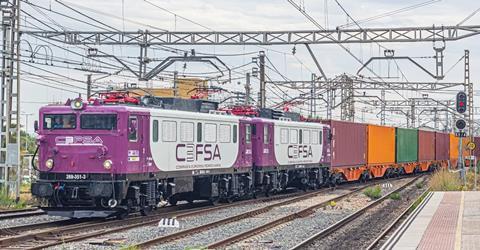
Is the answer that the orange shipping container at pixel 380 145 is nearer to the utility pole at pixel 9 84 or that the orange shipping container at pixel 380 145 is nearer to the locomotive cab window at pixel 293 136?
the locomotive cab window at pixel 293 136

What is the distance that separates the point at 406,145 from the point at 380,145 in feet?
20.5

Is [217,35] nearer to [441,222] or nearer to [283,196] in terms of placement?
[283,196]

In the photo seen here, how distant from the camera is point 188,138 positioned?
23.9 m

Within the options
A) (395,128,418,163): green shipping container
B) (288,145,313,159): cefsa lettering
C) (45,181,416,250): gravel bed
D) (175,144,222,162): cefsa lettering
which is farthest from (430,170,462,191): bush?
(395,128,418,163): green shipping container

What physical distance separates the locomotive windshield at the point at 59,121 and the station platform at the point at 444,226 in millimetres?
8901

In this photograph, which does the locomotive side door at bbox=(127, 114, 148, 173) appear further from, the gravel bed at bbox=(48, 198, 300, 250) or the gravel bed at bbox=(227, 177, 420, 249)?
the gravel bed at bbox=(227, 177, 420, 249)

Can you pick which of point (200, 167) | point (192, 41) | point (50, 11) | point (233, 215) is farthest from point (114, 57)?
point (233, 215)

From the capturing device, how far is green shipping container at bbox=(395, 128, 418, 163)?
2060 inches

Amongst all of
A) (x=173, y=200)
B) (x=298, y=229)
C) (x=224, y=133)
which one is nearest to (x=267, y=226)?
(x=298, y=229)

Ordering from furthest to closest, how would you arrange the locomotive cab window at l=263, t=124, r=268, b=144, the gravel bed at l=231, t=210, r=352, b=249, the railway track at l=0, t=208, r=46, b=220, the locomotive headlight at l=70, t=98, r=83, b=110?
the locomotive cab window at l=263, t=124, r=268, b=144 < the railway track at l=0, t=208, r=46, b=220 < the locomotive headlight at l=70, t=98, r=83, b=110 < the gravel bed at l=231, t=210, r=352, b=249

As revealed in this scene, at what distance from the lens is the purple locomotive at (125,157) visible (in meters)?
20.7

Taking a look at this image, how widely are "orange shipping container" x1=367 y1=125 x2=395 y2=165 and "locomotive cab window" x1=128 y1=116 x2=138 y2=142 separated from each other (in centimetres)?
2599

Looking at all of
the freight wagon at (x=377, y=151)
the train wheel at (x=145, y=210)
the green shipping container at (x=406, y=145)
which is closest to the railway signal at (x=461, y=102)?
the freight wagon at (x=377, y=151)

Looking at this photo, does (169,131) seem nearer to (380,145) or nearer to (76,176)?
(76,176)
